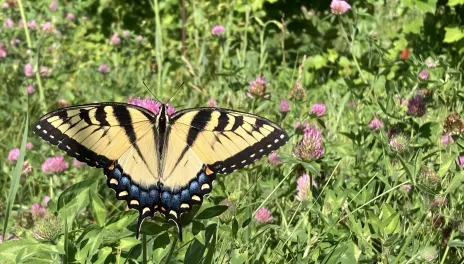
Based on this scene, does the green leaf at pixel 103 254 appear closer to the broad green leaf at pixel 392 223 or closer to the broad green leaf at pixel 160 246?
the broad green leaf at pixel 160 246

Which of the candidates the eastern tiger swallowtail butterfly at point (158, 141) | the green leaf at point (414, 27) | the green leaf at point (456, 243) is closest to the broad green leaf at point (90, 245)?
the eastern tiger swallowtail butterfly at point (158, 141)

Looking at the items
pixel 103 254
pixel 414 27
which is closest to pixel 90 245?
pixel 103 254

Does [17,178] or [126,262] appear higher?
[17,178]

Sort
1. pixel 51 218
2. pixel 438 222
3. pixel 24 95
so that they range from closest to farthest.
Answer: pixel 51 218 < pixel 438 222 < pixel 24 95

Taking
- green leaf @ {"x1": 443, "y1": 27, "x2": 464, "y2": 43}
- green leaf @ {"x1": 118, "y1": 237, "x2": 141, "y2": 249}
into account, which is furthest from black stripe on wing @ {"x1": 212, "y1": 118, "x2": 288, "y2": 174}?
green leaf @ {"x1": 443, "y1": 27, "x2": 464, "y2": 43}

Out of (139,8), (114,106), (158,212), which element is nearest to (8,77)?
(139,8)

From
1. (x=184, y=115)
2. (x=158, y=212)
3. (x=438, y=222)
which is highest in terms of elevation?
(x=184, y=115)

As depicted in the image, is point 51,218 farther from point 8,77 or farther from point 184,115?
point 8,77
